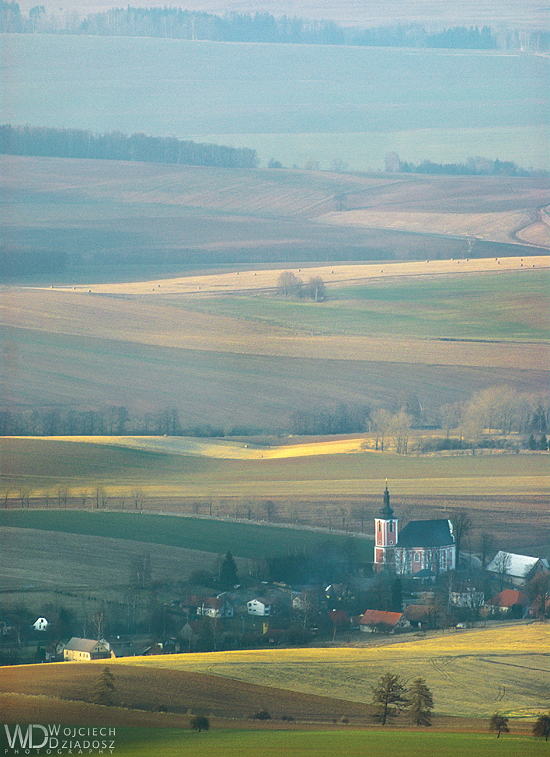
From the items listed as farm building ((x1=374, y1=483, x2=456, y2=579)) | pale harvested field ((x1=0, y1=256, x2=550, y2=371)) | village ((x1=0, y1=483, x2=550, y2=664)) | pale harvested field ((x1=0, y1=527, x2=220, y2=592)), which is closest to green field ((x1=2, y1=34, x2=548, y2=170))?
pale harvested field ((x1=0, y1=256, x2=550, y2=371))

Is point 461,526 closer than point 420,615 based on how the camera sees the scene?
No

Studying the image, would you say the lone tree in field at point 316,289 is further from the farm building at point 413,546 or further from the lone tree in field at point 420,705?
the lone tree in field at point 420,705

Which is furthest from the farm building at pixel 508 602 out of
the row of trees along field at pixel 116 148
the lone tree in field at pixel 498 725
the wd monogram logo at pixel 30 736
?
the row of trees along field at pixel 116 148

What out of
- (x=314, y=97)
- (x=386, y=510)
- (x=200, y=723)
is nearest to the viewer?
(x=200, y=723)

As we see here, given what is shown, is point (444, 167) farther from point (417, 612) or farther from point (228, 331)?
point (417, 612)

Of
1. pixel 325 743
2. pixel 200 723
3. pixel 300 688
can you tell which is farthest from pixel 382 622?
pixel 200 723

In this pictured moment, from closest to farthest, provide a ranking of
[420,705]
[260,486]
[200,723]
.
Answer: [200,723]
[420,705]
[260,486]
